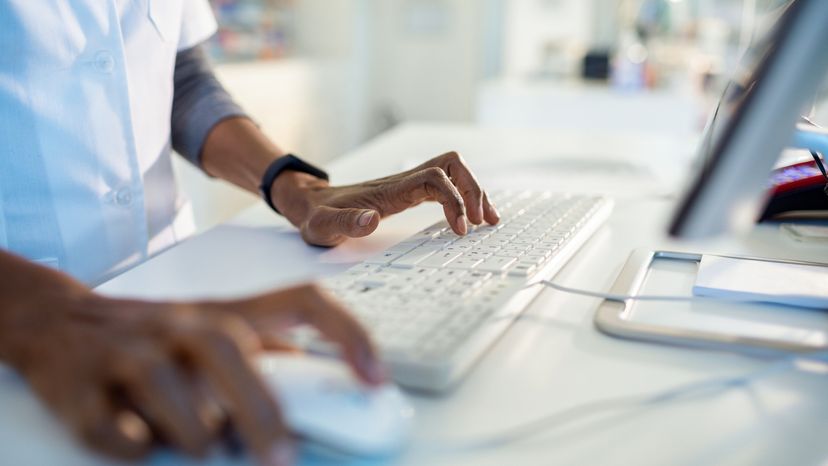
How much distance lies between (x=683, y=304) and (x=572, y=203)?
32cm

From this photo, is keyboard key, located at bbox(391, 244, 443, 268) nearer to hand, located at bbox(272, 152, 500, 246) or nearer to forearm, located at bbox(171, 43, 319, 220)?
hand, located at bbox(272, 152, 500, 246)

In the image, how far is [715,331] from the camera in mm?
579

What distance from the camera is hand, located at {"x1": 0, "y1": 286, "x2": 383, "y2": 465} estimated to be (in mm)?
359

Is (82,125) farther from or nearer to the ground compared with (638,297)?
farther from the ground

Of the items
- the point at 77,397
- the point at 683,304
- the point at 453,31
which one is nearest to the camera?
the point at 77,397

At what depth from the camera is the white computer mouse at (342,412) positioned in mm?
374

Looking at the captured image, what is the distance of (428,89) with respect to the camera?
454 cm

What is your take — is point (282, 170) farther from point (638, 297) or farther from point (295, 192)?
point (638, 297)

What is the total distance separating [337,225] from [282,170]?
0.68ft

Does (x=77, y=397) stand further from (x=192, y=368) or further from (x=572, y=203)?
(x=572, y=203)

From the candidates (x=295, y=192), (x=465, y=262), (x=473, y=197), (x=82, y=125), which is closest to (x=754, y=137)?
(x=465, y=262)

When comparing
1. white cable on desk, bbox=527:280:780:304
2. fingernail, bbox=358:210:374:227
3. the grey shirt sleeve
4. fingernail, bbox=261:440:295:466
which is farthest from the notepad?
the grey shirt sleeve

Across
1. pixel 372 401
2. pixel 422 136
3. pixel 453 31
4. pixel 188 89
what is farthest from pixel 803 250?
pixel 453 31

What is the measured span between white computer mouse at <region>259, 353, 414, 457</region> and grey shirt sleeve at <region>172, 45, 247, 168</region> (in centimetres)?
77
